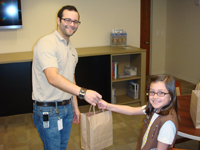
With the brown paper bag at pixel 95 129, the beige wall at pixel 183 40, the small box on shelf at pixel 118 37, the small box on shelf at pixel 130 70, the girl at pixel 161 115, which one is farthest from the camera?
the beige wall at pixel 183 40

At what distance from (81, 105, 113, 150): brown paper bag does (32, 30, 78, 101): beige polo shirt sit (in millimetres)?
270

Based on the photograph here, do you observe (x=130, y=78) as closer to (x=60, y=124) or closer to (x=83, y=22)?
(x=83, y=22)

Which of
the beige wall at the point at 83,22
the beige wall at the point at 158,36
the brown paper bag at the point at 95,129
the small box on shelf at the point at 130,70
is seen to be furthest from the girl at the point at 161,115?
the beige wall at the point at 158,36

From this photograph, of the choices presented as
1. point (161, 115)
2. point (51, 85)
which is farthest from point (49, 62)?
point (161, 115)

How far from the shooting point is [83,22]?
4.16 metres

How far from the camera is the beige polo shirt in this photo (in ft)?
5.28

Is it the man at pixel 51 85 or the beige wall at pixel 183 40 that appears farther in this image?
the beige wall at pixel 183 40

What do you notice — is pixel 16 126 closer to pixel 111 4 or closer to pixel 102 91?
pixel 102 91

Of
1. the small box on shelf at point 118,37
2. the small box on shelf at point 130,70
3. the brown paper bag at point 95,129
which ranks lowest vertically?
the brown paper bag at point 95,129

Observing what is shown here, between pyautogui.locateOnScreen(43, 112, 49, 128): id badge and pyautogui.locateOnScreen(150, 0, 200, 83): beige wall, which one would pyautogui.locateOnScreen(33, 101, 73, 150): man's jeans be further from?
pyautogui.locateOnScreen(150, 0, 200, 83): beige wall

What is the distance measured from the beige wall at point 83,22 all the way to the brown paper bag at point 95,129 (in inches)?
101

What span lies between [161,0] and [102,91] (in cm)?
346

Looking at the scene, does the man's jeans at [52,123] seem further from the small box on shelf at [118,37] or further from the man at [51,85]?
the small box on shelf at [118,37]

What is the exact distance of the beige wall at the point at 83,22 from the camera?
3.81 metres
